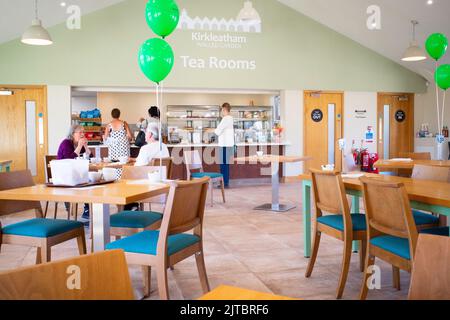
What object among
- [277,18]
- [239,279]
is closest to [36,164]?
[277,18]

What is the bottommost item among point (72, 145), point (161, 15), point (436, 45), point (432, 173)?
point (432, 173)

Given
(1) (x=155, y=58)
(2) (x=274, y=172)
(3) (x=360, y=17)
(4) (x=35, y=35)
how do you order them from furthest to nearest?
(3) (x=360, y=17) → (2) (x=274, y=172) → (4) (x=35, y=35) → (1) (x=155, y=58)

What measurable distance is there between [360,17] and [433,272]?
9.11 meters

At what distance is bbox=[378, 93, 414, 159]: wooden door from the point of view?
11023mm

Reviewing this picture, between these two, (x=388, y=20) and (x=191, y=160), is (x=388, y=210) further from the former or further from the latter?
(x=388, y=20)

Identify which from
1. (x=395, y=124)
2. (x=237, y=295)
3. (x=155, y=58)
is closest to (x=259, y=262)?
(x=155, y=58)

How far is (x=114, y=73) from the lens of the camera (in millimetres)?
9164

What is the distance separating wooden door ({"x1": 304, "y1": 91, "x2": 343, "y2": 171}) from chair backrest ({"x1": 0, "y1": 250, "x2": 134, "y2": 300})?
376 inches

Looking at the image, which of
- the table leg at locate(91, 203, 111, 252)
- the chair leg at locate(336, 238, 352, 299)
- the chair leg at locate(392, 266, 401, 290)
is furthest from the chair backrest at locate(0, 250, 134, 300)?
the chair leg at locate(392, 266, 401, 290)

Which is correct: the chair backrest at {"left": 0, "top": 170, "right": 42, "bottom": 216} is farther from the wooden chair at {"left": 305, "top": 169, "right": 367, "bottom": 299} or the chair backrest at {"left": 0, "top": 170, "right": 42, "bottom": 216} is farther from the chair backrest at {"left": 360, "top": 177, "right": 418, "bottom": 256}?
the chair backrest at {"left": 360, "top": 177, "right": 418, "bottom": 256}

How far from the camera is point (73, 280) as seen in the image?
1024 millimetres

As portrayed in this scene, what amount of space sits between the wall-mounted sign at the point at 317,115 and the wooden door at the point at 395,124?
5.58 feet

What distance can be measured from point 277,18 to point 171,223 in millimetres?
8678
